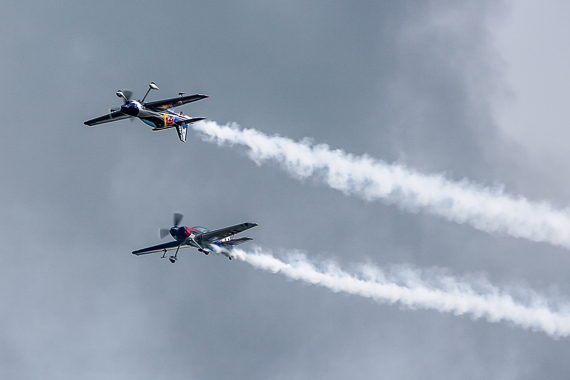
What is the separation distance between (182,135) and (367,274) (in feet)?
81.1

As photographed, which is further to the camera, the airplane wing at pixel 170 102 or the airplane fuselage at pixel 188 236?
the airplane wing at pixel 170 102

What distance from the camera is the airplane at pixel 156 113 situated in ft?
240

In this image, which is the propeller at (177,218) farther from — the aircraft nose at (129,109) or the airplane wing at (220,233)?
the aircraft nose at (129,109)

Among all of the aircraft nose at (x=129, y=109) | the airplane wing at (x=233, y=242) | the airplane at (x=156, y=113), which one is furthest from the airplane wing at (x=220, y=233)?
the aircraft nose at (x=129, y=109)

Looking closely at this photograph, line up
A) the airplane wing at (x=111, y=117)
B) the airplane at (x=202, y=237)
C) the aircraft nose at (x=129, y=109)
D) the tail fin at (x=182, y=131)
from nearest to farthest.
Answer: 1. the airplane at (x=202, y=237)
2. the aircraft nose at (x=129, y=109)
3. the airplane wing at (x=111, y=117)
4. the tail fin at (x=182, y=131)

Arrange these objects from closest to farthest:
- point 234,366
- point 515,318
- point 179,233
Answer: point 179,233 < point 515,318 < point 234,366

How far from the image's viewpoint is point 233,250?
7500 centimetres

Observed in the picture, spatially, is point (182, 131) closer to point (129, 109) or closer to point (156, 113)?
point (156, 113)

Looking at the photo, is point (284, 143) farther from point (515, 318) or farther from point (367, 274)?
point (515, 318)

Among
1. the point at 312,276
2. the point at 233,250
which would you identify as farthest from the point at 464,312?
the point at 233,250

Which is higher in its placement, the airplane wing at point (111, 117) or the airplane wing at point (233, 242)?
the airplane wing at point (111, 117)

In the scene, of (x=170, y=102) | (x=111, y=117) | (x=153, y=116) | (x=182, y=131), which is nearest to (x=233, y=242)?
(x=182, y=131)

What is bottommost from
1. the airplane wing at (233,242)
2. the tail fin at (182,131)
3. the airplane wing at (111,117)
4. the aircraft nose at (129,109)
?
the airplane wing at (233,242)

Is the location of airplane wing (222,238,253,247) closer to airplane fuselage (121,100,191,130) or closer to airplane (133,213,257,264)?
airplane (133,213,257,264)
